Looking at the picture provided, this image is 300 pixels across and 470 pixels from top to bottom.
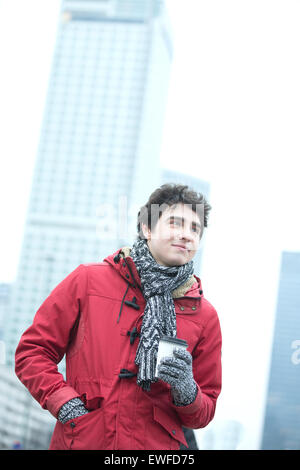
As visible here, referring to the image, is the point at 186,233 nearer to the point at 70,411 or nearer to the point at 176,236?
the point at 176,236

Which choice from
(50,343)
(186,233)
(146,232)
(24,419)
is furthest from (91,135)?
(50,343)

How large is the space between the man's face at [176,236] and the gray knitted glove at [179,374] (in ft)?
1.05

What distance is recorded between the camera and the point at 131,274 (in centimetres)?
155

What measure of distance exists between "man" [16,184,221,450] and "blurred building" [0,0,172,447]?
57.7 meters

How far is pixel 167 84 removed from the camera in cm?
7700

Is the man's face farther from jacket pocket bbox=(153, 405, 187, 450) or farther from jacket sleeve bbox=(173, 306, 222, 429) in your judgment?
jacket pocket bbox=(153, 405, 187, 450)

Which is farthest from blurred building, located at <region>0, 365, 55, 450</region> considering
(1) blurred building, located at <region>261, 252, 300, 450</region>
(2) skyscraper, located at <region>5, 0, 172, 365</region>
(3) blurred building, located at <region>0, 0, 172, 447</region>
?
(1) blurred building, located at <region>261, 252, 300, 450</region>

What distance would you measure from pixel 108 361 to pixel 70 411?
0.54 feet

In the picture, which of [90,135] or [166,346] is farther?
→ [90,135]

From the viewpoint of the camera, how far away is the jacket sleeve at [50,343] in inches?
56.5

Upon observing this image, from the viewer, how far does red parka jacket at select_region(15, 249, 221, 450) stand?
140 centimetres

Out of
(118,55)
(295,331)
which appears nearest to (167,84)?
(118,55)
